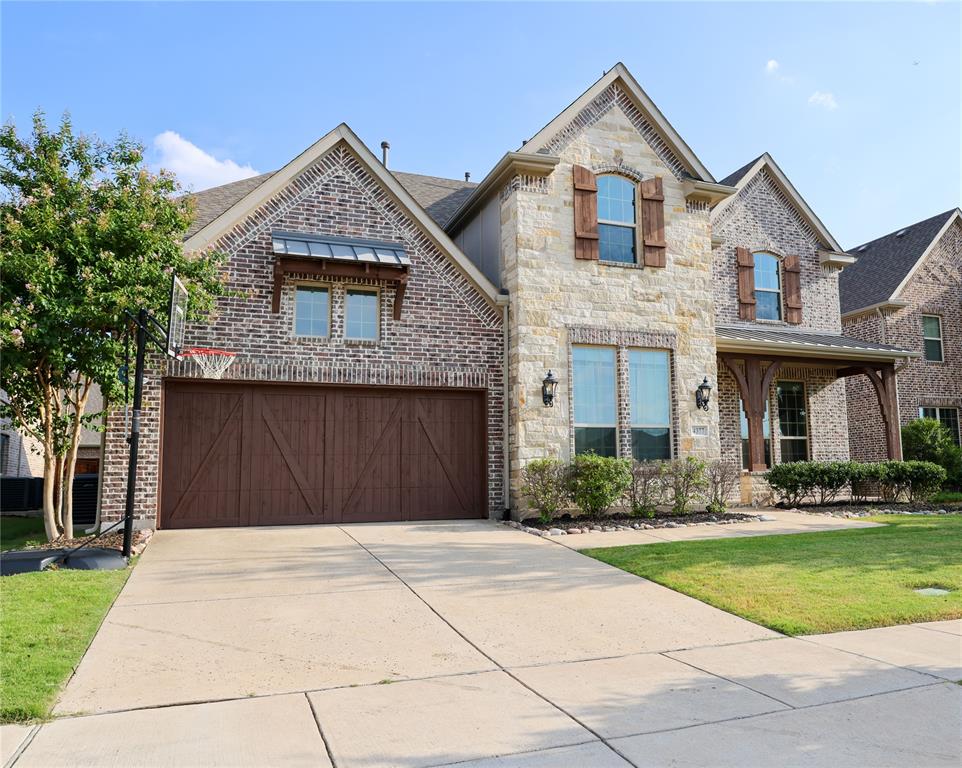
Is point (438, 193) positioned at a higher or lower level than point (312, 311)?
higher

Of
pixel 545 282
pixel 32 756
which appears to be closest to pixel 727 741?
pixel 32 756

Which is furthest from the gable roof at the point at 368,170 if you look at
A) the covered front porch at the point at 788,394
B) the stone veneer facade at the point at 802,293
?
the stone veneer facade at the point at 802,293

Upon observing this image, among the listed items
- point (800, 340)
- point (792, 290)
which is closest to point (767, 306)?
point (792, 290)

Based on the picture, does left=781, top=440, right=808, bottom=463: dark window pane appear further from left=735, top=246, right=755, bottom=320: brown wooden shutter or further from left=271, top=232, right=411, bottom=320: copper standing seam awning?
left=271, top=232, right=411, bottom=320: copper standing seam awning

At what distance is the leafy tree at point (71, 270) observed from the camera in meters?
9.02

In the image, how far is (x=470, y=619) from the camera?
245 inches

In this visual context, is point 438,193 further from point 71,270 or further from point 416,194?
point 71,270

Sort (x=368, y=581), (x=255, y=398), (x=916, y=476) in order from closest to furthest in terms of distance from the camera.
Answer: (x=368, y=581), (x=255, y=398), (x=916, y=476)

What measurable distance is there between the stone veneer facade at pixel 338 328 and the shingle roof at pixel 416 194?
2.04 metres

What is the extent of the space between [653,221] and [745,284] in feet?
16.3

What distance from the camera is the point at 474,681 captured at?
4.66m

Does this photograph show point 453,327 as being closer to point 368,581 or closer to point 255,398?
point 255,398

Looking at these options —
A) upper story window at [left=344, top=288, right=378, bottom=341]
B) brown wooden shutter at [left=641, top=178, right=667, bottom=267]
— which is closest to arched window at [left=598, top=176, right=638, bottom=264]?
brown wooden shutter at [left=641, top=178, right=667, bottom=267]

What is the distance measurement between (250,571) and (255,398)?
421 cm
